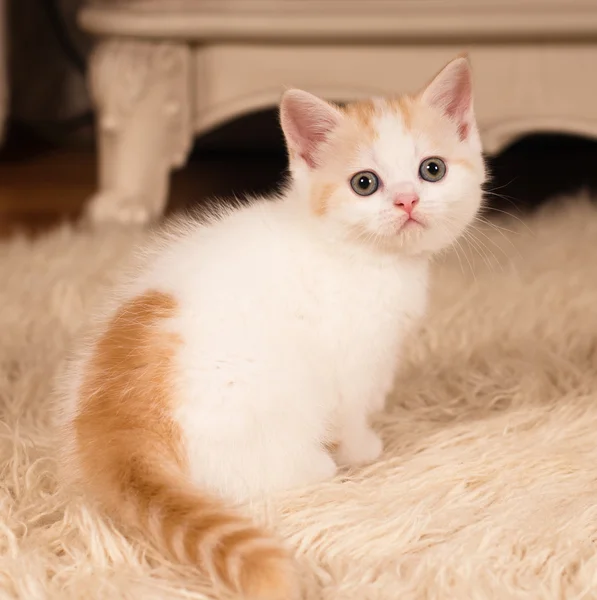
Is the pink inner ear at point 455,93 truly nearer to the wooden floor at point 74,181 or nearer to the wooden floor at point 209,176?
the wooden floor at point 209,176

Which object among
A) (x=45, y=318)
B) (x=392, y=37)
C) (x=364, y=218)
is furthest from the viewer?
(x=392, y=37)

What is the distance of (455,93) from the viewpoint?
3.82ft

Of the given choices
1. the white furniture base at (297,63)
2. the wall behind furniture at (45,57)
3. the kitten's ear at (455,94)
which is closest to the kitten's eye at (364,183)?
the kitten's ear at (455,94)

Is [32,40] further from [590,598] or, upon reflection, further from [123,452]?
[590,598]

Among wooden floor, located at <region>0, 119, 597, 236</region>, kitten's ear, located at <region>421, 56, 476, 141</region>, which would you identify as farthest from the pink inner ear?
wooden floor, located at <region>0, 119, 597, 236</region>

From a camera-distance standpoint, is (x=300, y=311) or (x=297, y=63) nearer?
(x=300, y=311)

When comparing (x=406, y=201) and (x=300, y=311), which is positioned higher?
(x=406, y=201)

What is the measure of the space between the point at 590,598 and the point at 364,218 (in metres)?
0.47

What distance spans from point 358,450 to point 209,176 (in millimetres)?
1873

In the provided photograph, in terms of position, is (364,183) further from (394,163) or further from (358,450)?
(358,450)

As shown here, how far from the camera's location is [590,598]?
0.88 m

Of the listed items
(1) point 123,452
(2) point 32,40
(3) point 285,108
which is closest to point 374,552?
(1) point 123,452

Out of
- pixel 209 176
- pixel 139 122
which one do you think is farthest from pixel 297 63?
pixel 209 176

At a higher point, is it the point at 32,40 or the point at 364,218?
the point at 364,218
